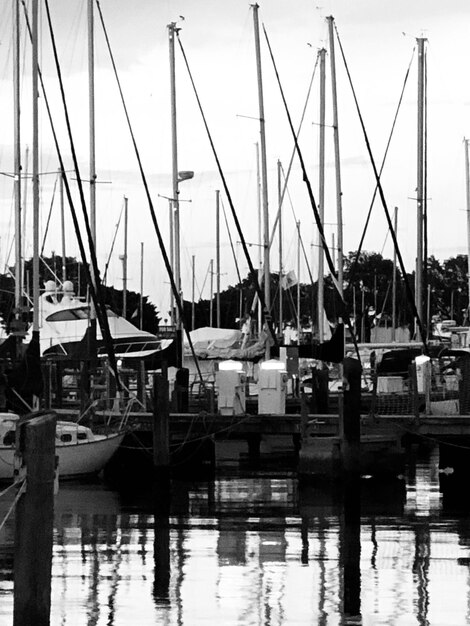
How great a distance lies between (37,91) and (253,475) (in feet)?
41.6

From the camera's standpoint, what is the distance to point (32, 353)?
3541 centimetres

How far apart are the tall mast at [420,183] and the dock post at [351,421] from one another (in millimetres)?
14540

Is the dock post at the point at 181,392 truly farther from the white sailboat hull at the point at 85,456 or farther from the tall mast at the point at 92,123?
the white sailboat hull at the point at 85,456

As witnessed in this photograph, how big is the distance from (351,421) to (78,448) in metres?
7.12

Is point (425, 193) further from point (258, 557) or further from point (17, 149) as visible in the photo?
point (258, 557)

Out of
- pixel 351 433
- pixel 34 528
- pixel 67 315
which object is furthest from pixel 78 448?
pixel 67 315

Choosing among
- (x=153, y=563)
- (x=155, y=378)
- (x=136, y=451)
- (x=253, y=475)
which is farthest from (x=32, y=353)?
(x=153, y=563)

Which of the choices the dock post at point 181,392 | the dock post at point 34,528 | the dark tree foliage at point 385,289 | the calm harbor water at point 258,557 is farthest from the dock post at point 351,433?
the dark tree foliage at point 385,289

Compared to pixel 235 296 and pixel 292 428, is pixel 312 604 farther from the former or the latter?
pixel 235 296

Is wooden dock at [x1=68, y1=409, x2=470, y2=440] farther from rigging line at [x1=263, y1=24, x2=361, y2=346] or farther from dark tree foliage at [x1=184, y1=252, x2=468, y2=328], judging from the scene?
dark tree foliage at [x1=184, y1=252, x2=468, y2=328]

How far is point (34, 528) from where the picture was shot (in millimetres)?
14992

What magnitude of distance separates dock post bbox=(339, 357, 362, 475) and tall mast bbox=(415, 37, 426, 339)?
14.5m

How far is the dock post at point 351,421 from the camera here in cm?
3594

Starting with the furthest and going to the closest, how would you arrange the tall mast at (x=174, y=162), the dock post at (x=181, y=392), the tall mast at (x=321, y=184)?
the tall mast at (x=321, y=184) < the tall mast at (x=174, y=162) < the dock post at (x=181, y=392)
